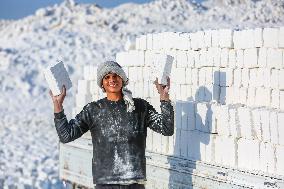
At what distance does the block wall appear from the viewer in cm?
443

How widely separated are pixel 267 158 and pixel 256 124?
1.01 feet

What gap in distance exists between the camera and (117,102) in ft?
11.3

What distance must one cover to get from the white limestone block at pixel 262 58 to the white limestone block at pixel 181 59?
101 centimetres

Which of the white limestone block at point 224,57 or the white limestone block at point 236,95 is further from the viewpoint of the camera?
the white limestone block at point 224,57

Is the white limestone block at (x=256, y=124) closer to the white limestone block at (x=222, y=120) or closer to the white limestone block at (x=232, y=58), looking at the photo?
the white limestone block at (x=222, y=120)

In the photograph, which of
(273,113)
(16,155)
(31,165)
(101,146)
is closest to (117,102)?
(101,146)

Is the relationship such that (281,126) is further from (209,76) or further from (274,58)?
(209,76)

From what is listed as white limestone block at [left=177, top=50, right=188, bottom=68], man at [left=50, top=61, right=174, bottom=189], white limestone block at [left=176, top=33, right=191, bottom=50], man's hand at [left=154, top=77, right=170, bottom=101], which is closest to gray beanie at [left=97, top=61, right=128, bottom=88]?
man at [left=50, top=61, right=174, bottom=189]

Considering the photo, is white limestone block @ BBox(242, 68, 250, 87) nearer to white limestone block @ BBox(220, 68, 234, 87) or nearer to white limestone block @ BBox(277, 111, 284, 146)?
white limestone block @ BBox(220, 68, 234, 87)

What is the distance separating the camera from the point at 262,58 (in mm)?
5090

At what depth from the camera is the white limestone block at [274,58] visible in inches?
193

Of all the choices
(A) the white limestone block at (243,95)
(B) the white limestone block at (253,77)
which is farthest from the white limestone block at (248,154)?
(B) the white limestone block at (253,77)

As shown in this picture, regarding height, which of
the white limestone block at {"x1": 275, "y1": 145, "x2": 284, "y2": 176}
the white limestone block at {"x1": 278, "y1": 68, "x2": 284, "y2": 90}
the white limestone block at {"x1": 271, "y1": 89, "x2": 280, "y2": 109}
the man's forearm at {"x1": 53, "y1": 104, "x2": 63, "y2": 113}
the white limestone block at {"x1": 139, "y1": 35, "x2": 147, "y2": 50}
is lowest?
the white limestone block at {"x1": 275, "y1": 145, "x2": 284, "y2": 176}

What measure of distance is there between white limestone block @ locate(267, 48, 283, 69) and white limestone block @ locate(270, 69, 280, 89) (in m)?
0.05
